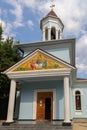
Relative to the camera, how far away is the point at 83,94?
19.6 m

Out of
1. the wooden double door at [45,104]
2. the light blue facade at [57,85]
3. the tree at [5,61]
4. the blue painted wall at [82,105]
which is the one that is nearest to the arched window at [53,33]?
the light blue facade at [57,85]

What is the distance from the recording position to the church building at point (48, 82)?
14562 mm

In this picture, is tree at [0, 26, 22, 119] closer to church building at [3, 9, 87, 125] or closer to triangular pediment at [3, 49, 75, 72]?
church building at [3, 9, 87, 125]

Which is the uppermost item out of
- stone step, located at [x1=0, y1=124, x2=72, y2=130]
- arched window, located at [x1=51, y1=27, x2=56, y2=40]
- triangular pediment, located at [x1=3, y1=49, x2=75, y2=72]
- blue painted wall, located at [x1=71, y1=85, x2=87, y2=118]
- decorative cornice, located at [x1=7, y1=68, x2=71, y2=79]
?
arched window, located at [x1=51, y1=27, x2=56, y2=40]

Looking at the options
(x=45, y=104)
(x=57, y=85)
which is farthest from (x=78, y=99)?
(x=45, y=104)

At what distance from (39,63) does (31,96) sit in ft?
10.8

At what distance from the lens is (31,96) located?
16906 mm

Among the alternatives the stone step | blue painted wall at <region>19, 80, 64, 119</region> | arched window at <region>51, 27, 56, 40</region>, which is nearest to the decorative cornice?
blue painted wall at <region>19, 80, 64, 119</region>

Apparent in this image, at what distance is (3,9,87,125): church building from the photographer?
14.6 meters

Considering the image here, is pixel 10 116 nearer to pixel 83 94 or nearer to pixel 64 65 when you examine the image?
pixel 64 65

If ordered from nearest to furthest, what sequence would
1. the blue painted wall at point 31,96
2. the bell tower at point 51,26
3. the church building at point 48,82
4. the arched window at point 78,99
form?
the church building at point 48,82 → the blue painted wall at point 31,96 → the arched window at point 78,99 → the bell tower at point 51,26

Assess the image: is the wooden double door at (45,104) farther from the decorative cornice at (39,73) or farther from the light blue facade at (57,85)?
the decorative cornice at (39,73)

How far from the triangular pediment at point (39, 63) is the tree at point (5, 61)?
4.24 meters

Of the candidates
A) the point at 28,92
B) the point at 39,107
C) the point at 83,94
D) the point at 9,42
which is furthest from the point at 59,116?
the point at 9,42
